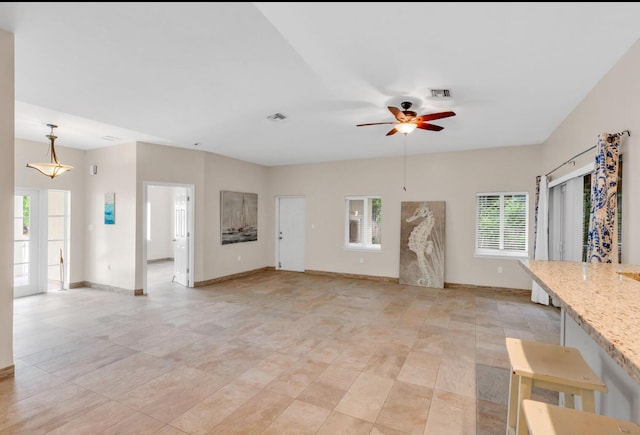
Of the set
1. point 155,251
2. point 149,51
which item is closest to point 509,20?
point 149,51

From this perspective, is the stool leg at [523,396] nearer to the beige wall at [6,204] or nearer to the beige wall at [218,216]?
the beige wall at [6,204]

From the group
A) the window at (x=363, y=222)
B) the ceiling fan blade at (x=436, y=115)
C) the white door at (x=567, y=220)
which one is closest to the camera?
the ceiling fan blade at (x=436, y=115)

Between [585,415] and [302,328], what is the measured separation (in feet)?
11.0

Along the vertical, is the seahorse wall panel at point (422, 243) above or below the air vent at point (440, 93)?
below

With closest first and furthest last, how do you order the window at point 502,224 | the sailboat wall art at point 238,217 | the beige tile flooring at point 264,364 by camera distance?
1. the beige tile flooring at point 264,364
2. the window at point 502,224
3. the sailboat wall art at point 238,217

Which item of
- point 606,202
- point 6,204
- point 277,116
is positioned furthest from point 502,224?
point 6,204

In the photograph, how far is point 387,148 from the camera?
631cm

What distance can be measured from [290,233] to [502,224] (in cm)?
496

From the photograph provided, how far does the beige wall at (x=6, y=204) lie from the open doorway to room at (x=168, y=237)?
3.21 metres

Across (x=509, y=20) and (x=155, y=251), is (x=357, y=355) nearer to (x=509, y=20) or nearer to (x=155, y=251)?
(x=509, y=20)

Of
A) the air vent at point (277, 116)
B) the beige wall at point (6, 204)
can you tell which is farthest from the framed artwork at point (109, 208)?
the air vent at point (277, 116)

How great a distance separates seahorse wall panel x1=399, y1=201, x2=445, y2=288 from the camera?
6466 mm

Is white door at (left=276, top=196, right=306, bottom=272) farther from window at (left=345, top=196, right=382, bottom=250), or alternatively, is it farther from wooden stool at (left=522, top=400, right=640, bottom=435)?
wooden stool at (left=522, top=400, right=640, bottom=435)

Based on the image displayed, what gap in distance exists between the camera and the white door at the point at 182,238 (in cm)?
657
